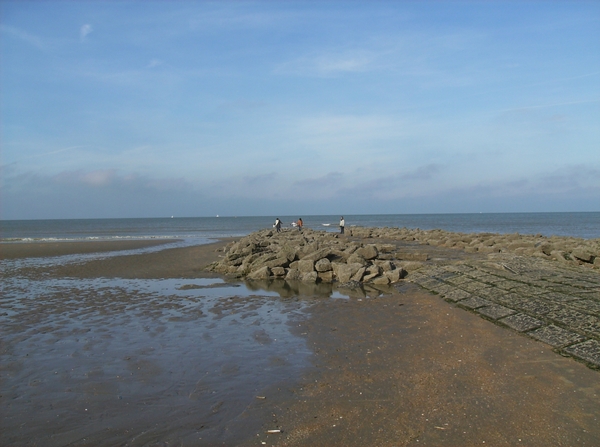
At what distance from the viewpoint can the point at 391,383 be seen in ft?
19.3

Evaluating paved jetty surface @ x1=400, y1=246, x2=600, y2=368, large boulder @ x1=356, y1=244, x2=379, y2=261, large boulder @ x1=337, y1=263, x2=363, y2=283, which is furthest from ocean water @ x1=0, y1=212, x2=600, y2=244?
paved jetty surface @ x1=400, y1=246, x2=600, y2=368

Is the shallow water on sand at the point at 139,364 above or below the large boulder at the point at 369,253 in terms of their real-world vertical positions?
below

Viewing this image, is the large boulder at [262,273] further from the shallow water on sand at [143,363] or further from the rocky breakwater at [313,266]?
the shallow water on sand at [143,363]

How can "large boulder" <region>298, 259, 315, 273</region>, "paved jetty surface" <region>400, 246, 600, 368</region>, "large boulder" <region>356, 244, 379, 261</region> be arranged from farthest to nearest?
1. "large boulder" <region>356, 244, 379, 261</region>
2. "large boulder" <region>298, 259, 315, 273</region>
3. "paved jetty surface" <region>400, 246, 600, 368</region>

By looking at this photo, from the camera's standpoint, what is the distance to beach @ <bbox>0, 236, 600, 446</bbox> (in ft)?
15.2

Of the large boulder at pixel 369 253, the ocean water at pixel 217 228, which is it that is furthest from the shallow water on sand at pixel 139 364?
the ocean water at pixel 217 228

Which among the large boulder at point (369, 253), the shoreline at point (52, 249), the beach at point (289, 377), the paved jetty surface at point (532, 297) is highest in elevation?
the large boulder at point (369, 253)

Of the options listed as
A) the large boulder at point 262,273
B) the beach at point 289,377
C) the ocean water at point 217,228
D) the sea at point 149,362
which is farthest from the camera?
the ocean water at point 217,228

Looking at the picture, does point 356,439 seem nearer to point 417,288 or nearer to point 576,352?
point 576,352

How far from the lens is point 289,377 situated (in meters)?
6.20

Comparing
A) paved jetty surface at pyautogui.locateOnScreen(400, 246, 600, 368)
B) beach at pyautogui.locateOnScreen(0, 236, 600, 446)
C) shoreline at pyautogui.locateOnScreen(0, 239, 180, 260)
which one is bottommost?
beach at pyautogui.locateOnScreen(0, 236, 600, 446)

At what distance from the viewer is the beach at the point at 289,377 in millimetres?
4645

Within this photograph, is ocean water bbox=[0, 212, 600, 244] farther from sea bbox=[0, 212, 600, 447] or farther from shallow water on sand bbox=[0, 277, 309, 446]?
shallow water on sand bbox=[0, 277, 309, 446]

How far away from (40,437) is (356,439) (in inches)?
129
